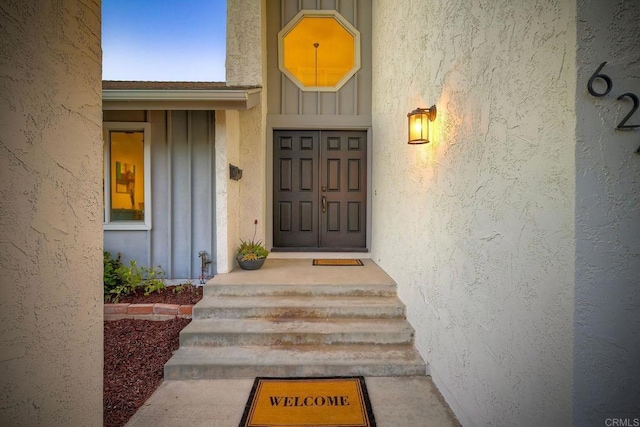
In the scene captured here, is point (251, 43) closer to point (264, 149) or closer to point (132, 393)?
point (264, 149)

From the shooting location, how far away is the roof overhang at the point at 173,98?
3.88 m

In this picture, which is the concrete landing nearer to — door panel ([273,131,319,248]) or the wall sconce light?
door panel ([273,131,319,248])

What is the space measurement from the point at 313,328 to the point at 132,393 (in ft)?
5.25

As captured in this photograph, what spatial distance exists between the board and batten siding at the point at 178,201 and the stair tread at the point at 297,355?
1.94 metres

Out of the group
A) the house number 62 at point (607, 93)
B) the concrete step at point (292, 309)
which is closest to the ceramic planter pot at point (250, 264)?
the concrete step at point (292, 309)

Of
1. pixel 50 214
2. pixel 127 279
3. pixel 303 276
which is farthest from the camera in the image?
pixel 127 279

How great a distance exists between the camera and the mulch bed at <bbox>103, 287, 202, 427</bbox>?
246 centimetres

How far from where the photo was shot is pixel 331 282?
12.5ft

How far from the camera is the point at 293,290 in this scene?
369 centimetres

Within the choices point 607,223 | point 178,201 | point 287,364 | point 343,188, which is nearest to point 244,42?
point 178,201

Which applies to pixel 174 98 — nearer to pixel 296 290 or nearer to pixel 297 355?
pixel 296 290

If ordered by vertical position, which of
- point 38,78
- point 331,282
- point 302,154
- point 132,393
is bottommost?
point 132,393

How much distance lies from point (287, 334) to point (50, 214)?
2348 mm

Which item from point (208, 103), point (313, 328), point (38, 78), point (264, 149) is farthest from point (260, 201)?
point (38, 78)
